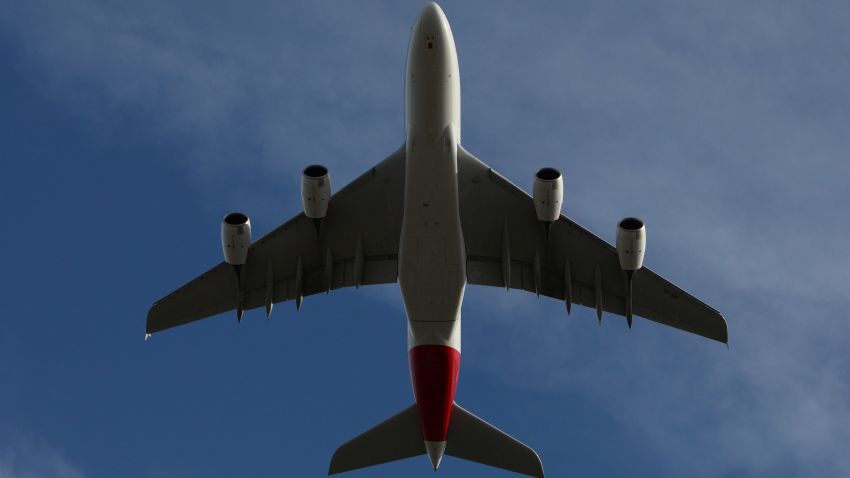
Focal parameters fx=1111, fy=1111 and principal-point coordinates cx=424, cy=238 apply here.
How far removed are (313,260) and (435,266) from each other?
19.5ft

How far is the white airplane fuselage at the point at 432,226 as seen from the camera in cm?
3167

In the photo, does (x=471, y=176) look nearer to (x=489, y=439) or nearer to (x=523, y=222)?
(x=523, y=222)

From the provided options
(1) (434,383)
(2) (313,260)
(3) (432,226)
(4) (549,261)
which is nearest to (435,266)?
(3) (432,226)

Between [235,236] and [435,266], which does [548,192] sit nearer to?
[435,266]

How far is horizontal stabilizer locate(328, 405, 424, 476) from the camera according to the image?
119ft

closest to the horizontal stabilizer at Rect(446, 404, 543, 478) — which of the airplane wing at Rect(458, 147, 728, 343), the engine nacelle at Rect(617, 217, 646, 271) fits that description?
the airplane wing at Rect(458, 147, 728, 343)

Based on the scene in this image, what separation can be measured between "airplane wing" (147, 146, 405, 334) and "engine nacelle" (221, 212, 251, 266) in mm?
2252

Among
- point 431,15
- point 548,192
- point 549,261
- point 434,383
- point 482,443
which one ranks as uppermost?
point 431,15

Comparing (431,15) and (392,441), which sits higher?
(431,15)

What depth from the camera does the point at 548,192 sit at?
109 feet

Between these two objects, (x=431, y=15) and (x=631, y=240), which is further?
(x=631, y=240)

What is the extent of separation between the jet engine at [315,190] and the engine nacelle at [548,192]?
633 cm

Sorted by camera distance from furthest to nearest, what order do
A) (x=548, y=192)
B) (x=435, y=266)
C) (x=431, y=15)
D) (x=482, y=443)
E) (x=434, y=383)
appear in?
(x=482, y=443) < (x=434, y=383) < (x=435, y=266) < (x=548, y=192) < (x=431, y=15)

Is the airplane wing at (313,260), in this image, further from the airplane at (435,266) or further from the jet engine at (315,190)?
the jet engine at (315,190)
